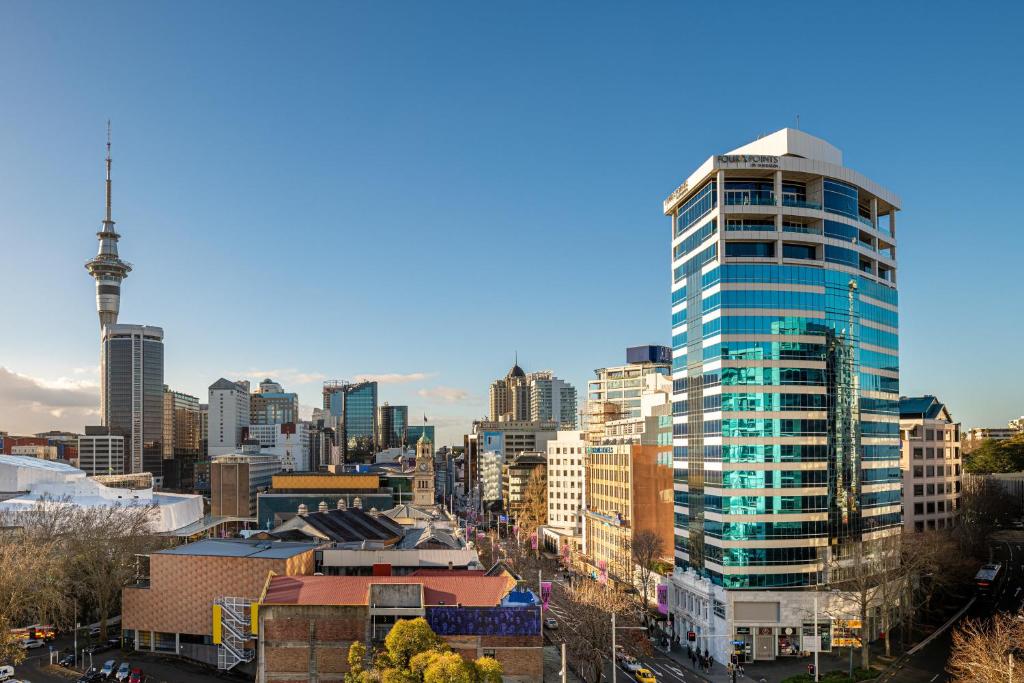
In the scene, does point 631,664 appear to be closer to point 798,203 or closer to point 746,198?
point 746,198

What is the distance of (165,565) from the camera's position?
92500 millimetres

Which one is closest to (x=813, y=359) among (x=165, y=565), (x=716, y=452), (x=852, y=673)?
(x=716, y=452)

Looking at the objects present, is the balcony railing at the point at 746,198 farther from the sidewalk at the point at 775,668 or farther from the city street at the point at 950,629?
the city street at the point at 950,629

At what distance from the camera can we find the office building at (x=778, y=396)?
90.4 meters

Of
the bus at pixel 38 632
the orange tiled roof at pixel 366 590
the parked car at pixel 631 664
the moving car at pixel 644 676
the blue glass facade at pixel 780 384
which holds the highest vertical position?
the blue glass facade at pixel 780 384

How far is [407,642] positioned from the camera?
58.3 metres

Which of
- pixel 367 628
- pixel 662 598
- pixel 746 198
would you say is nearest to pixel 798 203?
pixel 746 198

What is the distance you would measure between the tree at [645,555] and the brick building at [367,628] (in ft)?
160

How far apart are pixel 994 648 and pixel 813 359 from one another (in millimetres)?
40367

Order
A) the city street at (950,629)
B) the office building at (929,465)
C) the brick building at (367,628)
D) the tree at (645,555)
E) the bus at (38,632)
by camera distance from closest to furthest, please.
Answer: the brick building at (367,628) → the city street at (950,629) → the bus at (38,632) → the tree at (645,555) → the office building at (929,465)

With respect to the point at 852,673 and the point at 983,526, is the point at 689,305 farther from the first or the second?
the point at 983,526

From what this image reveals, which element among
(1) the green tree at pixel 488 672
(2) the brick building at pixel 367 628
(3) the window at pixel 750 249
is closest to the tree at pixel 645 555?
(3) the window at pixel 750 249

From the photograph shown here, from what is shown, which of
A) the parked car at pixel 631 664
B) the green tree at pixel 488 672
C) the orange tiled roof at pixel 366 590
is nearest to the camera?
the green tree at pixel 488 672

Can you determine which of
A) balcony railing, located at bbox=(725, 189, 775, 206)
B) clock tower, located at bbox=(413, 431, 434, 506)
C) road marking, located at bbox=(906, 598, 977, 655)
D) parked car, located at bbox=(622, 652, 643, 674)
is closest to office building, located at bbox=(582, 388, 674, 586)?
parked car, located at bbox=(622, 652, 643, 674)
